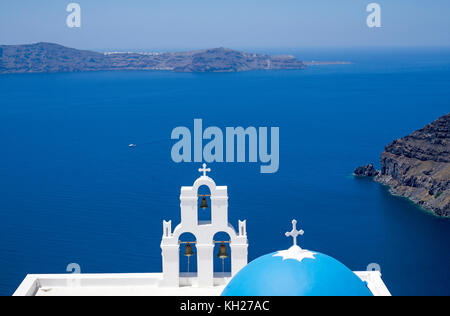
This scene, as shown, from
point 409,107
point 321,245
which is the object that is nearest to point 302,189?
point 321,245

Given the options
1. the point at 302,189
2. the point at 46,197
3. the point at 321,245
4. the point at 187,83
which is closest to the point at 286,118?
the point at 302,189

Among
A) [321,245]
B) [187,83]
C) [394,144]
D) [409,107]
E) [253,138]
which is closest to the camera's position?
[321,245]

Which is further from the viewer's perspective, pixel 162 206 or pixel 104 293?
pixel 162 206

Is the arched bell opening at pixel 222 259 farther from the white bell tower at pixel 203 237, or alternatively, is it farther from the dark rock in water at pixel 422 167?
the dark rock in water at pixel 422 167

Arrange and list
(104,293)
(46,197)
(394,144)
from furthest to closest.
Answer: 1. (394,144)
2. (46,197)
3. (104,293)

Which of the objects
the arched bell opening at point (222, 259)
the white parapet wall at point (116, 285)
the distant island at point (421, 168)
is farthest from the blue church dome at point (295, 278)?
the distant island at point (421, 168)

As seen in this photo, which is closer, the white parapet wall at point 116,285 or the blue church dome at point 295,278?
the blue church dome at point 295,278
